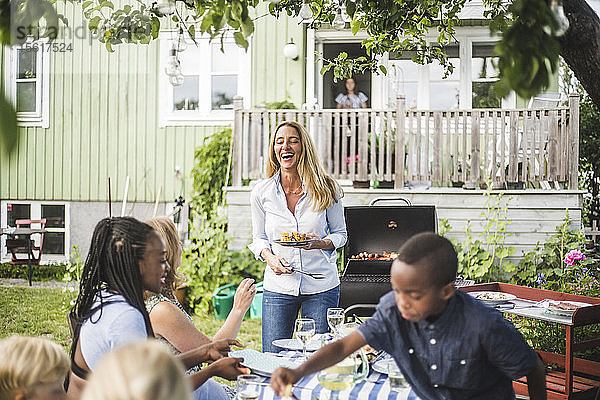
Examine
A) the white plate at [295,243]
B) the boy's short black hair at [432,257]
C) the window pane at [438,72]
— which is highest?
the window pane at [438,72]

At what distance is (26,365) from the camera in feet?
5.53

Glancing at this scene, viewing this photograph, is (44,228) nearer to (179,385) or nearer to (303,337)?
(303,337)

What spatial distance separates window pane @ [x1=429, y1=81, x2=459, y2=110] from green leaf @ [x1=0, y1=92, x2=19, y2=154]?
386 inches

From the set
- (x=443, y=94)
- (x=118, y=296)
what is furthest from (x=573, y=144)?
(x=118, y=296)

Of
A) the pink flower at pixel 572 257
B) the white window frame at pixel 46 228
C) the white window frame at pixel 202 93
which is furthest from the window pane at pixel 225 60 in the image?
the pink flower at pixel 572 257

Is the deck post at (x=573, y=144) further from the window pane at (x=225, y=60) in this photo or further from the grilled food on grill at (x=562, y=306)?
the window pane at (x=225, y=60)

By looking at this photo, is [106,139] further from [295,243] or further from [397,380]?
[397,380]

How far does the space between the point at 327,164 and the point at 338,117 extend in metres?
0.59

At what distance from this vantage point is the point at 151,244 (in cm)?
239

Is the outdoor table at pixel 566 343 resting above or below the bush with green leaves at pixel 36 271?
above

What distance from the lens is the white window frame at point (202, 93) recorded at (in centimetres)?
1032

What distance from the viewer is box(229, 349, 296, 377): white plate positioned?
2464 mm

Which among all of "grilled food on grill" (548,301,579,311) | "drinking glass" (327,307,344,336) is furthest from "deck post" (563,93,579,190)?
"drinking glass" (327,307,344,336)

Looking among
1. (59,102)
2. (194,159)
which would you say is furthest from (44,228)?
(194,159)
